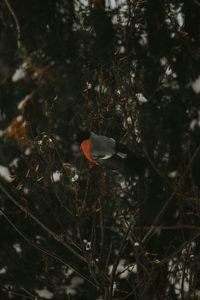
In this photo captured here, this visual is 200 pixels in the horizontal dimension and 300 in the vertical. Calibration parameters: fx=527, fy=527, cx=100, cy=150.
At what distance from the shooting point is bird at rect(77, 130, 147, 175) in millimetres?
3348

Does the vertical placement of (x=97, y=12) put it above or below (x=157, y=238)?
above

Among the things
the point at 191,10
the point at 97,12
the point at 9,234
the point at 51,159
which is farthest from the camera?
the point at 9,234

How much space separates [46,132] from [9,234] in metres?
3.63

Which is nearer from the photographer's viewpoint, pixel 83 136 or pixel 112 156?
pixel 112 156

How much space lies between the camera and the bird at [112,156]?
3.35 m

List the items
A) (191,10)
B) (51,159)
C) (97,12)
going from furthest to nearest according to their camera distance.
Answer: (191,10) → (97,12) → (51,159)

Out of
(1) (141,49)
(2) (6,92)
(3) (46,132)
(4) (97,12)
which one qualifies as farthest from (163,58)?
(3) (46,132)

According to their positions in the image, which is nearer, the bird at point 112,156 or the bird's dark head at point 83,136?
the bird at point 112,156

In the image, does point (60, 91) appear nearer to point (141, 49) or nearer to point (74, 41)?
point (74, 41)

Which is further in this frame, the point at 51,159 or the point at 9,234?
the point at 9,234

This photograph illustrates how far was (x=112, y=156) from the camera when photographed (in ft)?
11.0

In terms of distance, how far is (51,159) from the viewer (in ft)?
10.2

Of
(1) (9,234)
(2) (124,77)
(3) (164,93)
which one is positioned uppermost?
(2) (124,77)

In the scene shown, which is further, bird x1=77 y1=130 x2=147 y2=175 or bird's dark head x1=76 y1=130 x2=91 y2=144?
bird's dark head x1=76 y1=130 x2=91 y2=144
